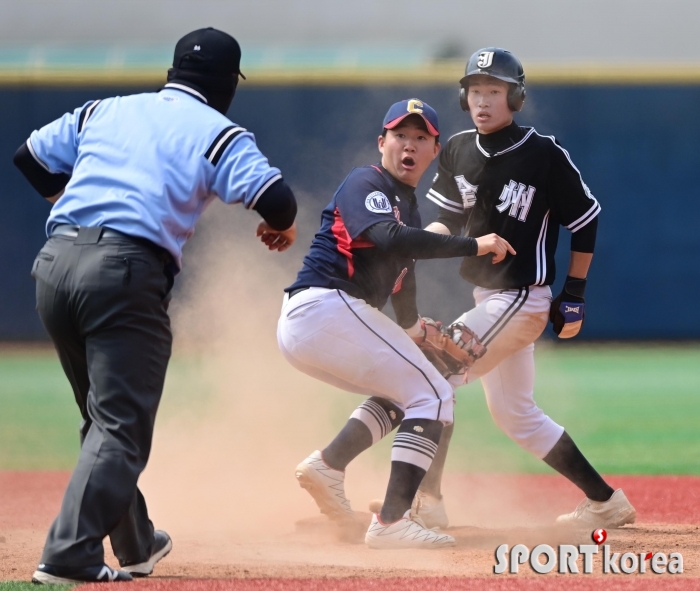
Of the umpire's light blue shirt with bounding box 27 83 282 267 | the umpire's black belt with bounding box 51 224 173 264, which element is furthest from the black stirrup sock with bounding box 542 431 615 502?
the umpire's black belt with bounding box 51 224 173 264

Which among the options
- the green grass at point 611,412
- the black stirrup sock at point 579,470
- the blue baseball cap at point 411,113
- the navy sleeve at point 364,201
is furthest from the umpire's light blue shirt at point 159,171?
the green grass at point 611,412

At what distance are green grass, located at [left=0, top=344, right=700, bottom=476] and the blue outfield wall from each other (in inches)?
24.8

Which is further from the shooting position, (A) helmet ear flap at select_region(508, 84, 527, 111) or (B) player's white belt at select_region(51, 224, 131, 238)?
(A) helmet ear flap at select_region(508, 84, 527, 111)

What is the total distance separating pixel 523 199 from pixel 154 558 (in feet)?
6.86

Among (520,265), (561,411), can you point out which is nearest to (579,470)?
(520,265)

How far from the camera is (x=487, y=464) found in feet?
20.9

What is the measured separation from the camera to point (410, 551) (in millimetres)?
3709

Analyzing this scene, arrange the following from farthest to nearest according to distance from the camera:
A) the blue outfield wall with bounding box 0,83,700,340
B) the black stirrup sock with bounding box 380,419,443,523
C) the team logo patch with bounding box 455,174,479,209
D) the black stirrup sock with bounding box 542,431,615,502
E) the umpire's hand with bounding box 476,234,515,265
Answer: the blue outfield wall with bounding box 0,83,700,340, the team logo patch with bounding box 455,174,479,209, the black stirrup sock with bounding box 542,431,615,502, the umpire's hand with bounding box 476,234,515,265, the black stirrup sock with bounding box 380,419,443,523

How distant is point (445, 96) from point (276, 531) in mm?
8362

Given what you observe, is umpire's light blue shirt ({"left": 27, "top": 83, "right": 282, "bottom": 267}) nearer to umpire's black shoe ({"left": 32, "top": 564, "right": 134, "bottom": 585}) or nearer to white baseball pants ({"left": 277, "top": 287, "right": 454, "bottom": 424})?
white baseball pants ({"left": 277, "top": 287, "right": 454, "bottom": 424})

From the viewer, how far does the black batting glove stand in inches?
170

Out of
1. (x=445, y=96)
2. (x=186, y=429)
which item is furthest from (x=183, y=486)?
(x=445, y=96)

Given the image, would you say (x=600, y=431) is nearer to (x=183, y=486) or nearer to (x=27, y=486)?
(x=183, y=486)

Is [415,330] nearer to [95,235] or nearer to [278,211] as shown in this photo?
[278,211]
